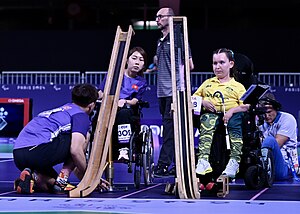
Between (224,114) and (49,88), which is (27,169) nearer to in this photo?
(224,114)

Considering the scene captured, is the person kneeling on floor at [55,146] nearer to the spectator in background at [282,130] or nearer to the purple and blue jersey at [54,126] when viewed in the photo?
the purple and blue jersey at [54,126]

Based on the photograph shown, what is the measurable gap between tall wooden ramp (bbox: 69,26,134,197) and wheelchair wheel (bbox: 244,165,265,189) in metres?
1.14

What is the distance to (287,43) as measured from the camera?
1584cm

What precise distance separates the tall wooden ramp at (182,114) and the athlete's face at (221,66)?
0.49 m

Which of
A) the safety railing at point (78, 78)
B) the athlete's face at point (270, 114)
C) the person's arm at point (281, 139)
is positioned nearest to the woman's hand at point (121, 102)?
the athlete's face at point (270, 114)

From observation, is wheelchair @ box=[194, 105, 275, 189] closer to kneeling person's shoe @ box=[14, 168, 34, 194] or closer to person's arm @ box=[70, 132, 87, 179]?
person's arm @ box=[70, 132, 87, 179]

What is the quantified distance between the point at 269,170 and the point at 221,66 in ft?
3.36

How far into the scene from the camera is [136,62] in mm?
6871

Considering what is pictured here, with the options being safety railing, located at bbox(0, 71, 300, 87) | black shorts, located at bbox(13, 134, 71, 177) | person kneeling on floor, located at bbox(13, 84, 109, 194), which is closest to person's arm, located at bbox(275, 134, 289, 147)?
person kneeling on floor, located at bbox(13, 84, 109, 194)

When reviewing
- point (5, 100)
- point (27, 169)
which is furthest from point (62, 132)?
point (5, 100)

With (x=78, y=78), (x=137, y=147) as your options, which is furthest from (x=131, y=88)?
(x=78, y=78)

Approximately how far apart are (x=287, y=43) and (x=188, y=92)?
1039 cm

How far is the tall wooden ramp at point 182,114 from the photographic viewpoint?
18.4ft

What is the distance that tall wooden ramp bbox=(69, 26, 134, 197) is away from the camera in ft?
19.2
